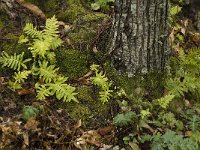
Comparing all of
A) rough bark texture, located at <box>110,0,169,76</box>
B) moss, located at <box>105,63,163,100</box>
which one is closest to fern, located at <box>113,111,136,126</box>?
moss, located at <box>105,63,163,100</box>

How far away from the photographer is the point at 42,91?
5.00 m

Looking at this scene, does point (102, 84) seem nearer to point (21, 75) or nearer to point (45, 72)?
point (45, 72)

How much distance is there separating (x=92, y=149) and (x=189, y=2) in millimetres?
3603

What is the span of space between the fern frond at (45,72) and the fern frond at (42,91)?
0.32 ft

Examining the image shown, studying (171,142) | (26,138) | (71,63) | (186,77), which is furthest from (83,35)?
(171,142)

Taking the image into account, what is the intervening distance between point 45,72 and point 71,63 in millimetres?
482

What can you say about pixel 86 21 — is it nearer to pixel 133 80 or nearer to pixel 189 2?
pixel 133 80

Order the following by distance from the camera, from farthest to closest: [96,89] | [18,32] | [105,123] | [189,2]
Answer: [189,2]
[18,32]
[96,89]
[105,123]

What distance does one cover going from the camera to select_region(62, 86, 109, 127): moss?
4.98 m

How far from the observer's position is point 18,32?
5723 millimetres

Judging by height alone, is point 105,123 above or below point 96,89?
below

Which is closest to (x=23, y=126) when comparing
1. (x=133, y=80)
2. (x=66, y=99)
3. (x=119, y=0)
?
(x=66, y=99)

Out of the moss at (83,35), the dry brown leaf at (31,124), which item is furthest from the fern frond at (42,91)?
the moss at (83,35)

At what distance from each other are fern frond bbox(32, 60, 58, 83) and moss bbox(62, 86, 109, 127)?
15.0 inches
